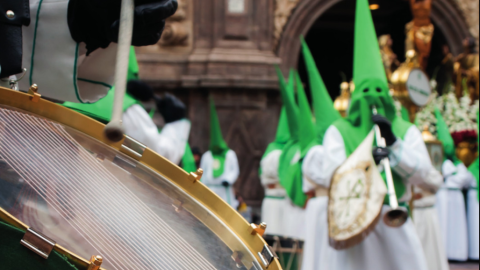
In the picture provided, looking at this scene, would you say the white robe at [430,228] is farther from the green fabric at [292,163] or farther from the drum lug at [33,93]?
the drum lug at [33,93]

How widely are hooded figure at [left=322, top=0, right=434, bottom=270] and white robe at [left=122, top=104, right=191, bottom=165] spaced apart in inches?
53.1

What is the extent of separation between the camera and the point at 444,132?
9.00m

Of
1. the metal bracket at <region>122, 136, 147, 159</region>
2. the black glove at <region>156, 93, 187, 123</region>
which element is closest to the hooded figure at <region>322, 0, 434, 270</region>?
the black glove at <region>156, 93, 187, 123</region>

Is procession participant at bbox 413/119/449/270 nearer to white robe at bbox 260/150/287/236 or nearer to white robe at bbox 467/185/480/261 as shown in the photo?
white robe at bbox 260/150/287/236

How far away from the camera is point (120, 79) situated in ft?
2.61

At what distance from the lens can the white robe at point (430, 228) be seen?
5.56 metres

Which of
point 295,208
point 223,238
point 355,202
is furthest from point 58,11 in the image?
point 295,208

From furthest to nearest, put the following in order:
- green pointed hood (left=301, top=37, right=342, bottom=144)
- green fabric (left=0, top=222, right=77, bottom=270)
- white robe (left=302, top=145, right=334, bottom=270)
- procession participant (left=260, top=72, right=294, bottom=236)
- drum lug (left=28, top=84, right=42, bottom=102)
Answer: procession participant (left=260, top=72, right=294, bottom=236) → green pointed hood (left=301, top=37, right=342, bottom=144) → white robe (left=302, top=145, right=334, bottom=270) → drum lug (left=28, top=84, right=42, bottom=102) → green fabric (left=0, top=222, right=77, bottom=270)

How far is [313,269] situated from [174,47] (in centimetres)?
748

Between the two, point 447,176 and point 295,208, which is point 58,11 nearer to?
point 295,208

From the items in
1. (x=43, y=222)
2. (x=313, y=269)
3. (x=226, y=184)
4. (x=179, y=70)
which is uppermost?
(x=179, y=70)

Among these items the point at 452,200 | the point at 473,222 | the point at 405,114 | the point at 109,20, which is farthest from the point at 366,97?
the point at 473,222

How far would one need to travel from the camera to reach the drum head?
2.70 feet

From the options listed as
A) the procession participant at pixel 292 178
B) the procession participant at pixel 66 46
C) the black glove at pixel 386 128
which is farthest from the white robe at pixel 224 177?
the procession participant at pixel 66 46
